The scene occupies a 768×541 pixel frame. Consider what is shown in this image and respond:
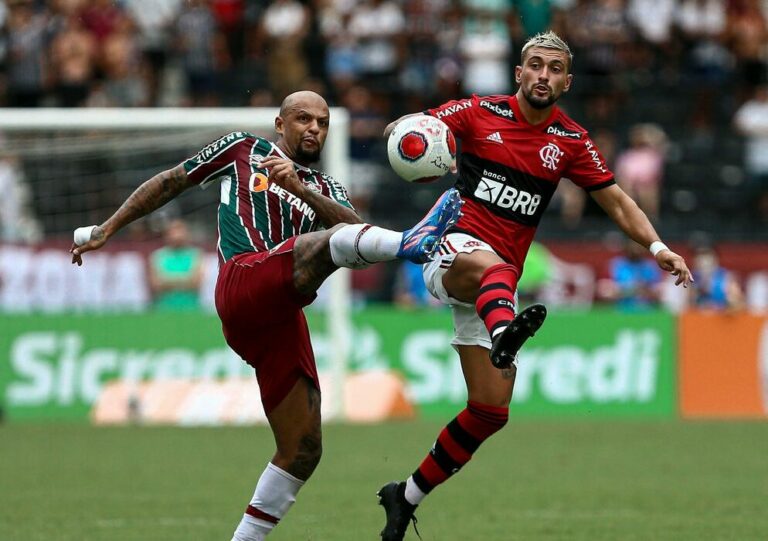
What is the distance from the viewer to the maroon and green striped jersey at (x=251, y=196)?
8180mm

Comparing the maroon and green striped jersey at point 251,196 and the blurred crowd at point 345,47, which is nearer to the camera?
the maroon and green striped jersey at point 251,196

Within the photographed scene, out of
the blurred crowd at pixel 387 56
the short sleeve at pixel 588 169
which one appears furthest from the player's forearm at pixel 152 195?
the blurred crowd at pixel 387 56

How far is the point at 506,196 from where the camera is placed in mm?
8906

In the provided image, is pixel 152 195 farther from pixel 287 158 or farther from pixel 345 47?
pixel 345 47

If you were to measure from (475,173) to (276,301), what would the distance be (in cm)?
177

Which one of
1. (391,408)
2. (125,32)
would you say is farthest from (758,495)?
(125,32)

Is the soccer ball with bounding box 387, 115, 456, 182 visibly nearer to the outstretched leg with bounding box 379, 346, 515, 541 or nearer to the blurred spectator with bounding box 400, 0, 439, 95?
the outstretched leg with bounding box 379, 346, 515, 541

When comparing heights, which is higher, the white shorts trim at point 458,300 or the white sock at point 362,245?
the white sock at point 362,245

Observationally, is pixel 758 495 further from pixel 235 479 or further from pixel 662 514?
pixel 235 479

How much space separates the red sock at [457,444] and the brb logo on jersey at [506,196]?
3.88 ft

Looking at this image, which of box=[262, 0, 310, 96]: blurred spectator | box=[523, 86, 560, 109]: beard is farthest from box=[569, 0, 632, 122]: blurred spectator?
box=[523, 86, 560, 109]: beard

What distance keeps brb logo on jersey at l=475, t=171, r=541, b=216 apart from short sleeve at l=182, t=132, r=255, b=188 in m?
1.48

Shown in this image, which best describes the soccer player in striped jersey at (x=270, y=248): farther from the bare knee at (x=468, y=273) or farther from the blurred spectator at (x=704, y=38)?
the blurred spectator at (x=704, y=38)

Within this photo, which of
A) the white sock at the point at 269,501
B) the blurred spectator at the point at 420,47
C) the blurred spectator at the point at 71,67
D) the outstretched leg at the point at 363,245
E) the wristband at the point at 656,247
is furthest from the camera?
the blurred spectator at the point at 420,47
